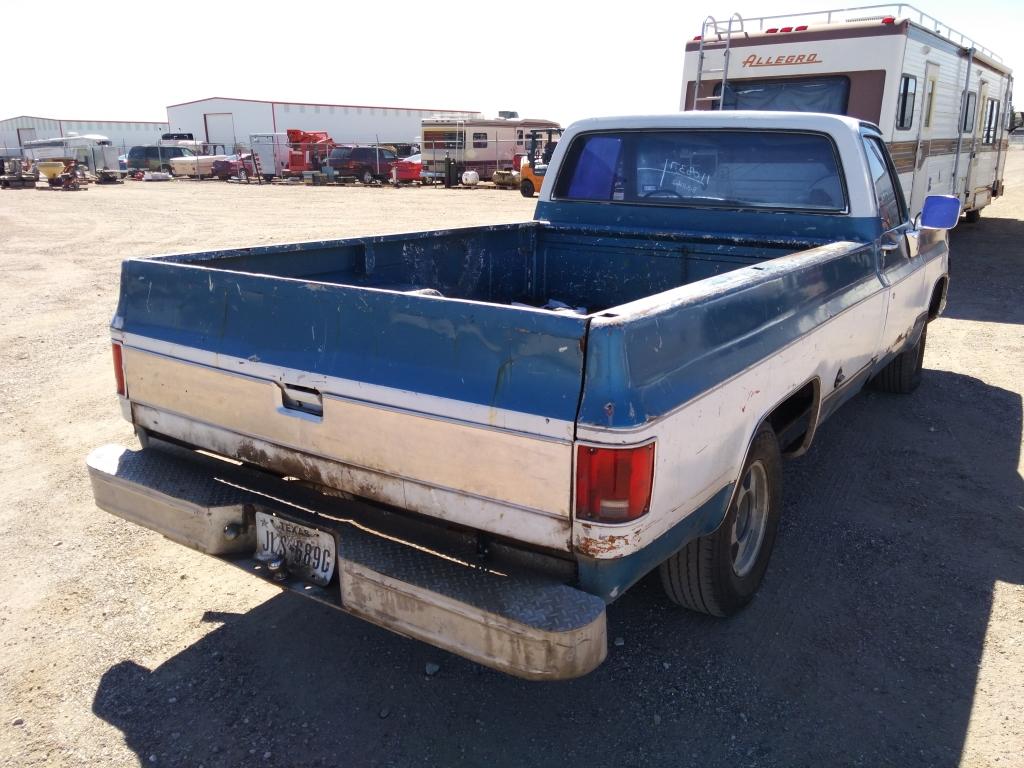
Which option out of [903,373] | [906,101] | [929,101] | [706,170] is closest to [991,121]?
[929,101]

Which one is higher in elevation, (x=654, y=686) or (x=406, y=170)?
(x=406, y=170)

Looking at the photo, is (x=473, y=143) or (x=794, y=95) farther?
(x=473, y=143)

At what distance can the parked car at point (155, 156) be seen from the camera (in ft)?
137

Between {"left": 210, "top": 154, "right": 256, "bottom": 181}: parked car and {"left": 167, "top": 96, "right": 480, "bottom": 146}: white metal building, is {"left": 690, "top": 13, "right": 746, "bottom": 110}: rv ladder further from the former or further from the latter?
{"left": 167, "top": 96, "right": 480, "bottom": 146}: white metal building

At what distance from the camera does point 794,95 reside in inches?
409

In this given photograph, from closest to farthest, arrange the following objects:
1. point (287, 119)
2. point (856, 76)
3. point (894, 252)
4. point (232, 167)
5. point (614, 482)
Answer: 1. point (614, 482)
2. point (894, 252)
3. point (856, 76)
4. point (232, 167)
5. point (287, 119)

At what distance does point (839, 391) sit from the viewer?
13.5ft

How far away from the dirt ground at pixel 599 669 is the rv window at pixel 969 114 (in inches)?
398

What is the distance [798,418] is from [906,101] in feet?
27.4

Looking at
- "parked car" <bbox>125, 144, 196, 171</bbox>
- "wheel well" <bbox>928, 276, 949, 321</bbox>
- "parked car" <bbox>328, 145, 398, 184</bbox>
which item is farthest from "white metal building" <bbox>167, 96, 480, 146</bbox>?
"wheel well" <bbox>928, 276, 949, 321</bbox>

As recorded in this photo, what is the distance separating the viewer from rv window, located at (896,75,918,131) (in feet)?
32.8

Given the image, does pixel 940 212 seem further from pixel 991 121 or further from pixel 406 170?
pixel 406 170

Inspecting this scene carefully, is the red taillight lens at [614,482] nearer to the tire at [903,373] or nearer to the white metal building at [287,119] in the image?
the tire at [903,373]

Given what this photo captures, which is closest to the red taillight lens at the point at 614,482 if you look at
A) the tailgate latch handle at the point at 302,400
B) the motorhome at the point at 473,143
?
the tailgate latch handle at the point at 302,400
